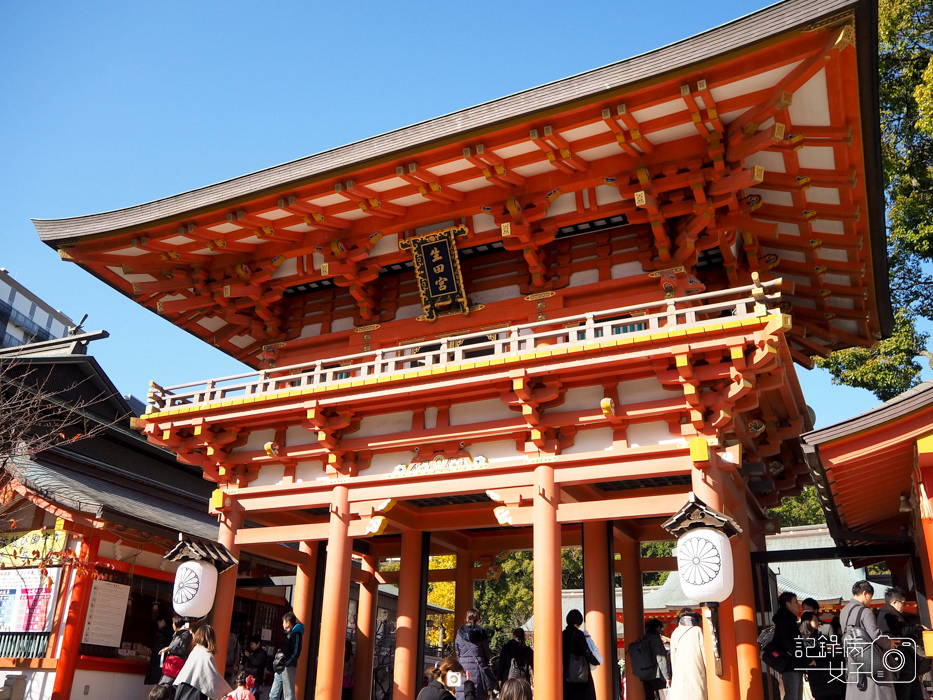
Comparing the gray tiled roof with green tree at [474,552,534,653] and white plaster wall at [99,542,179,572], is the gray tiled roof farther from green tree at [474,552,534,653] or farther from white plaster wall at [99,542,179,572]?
green tree at [474,552,534,653]

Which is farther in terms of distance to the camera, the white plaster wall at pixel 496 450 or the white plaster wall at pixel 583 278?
the white plaster wall at pixel 583 278

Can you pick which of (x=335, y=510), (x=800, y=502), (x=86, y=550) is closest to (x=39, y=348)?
(x=86, y=550)

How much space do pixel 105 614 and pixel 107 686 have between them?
1.11m

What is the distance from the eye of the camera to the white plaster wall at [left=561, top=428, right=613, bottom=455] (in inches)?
405

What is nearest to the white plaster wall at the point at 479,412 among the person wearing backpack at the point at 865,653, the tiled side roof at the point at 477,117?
the tiled side roof at the point at 477,117

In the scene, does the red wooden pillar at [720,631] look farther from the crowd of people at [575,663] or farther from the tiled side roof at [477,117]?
the tiled side roof at [477,117]

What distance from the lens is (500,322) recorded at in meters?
12.5

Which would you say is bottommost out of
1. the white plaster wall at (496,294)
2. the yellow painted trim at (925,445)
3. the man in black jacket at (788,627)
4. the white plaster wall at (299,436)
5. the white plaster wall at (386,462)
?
the man in black jacket at (788,627)

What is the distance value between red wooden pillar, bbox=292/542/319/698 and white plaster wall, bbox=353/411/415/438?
120 inches

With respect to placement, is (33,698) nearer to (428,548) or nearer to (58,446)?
(58,446)

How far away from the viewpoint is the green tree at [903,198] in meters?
19.4

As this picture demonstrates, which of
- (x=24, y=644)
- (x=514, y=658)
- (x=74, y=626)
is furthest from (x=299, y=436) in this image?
(x=24, y=644)

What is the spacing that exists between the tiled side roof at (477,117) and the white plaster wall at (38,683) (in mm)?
7132

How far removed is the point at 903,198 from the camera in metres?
19.3
